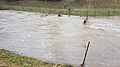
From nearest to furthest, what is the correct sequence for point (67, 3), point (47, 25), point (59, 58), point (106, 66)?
point (106, 66)
point (59, 58)
point (47, 25)
point (67, 3)

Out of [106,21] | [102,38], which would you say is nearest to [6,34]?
[102,38]

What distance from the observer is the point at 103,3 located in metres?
42.7

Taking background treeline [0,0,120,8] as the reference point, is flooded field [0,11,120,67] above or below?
above

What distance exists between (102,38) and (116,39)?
1046 millimetres

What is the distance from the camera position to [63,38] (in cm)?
2012

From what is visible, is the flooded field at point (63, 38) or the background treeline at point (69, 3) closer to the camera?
the flooded field at point (63, 38)

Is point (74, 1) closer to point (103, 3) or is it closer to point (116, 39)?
point (103, 3)

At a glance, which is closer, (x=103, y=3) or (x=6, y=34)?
(x=6, y=34)

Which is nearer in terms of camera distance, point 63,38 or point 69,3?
point 63,38

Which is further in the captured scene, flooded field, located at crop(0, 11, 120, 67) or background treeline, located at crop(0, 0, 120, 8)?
background treeline, located at crop(0, 0, 120, 8)

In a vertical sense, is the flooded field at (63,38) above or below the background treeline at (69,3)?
above

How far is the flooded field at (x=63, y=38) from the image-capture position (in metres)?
15.2

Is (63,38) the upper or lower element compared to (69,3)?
upper

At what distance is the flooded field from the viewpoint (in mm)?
15164
